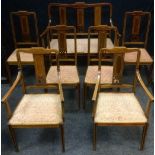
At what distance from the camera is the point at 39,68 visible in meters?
1.99

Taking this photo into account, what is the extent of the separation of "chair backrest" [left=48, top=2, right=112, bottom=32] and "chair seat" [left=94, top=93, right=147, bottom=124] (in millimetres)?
1238

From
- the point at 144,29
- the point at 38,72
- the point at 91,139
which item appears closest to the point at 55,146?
the point at 91,139

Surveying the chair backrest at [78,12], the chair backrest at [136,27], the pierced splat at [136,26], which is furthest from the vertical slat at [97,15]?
the pierced splat at [136,26]

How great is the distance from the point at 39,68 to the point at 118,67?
70 cm

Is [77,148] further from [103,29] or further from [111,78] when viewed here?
[103,29]

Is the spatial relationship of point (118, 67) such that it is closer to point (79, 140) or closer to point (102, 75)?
point (102, 75)

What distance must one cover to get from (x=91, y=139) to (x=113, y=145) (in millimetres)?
207

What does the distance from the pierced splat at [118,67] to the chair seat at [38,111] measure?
21.9 inches

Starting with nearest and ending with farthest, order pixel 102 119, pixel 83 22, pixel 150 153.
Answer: pixel 102 119 < pixel 150 153 < pixel 83 22

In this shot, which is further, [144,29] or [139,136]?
[144,29]

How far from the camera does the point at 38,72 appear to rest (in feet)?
6.61

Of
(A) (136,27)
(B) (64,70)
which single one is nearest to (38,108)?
(B) (64,70)

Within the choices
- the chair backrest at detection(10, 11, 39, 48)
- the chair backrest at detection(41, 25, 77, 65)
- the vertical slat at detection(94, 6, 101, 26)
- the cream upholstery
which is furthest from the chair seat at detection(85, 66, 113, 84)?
the chair backrest at detection(10, 11, 39, 48)

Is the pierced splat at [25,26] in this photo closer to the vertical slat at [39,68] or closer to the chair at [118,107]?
the vertical slat at [39,68]
